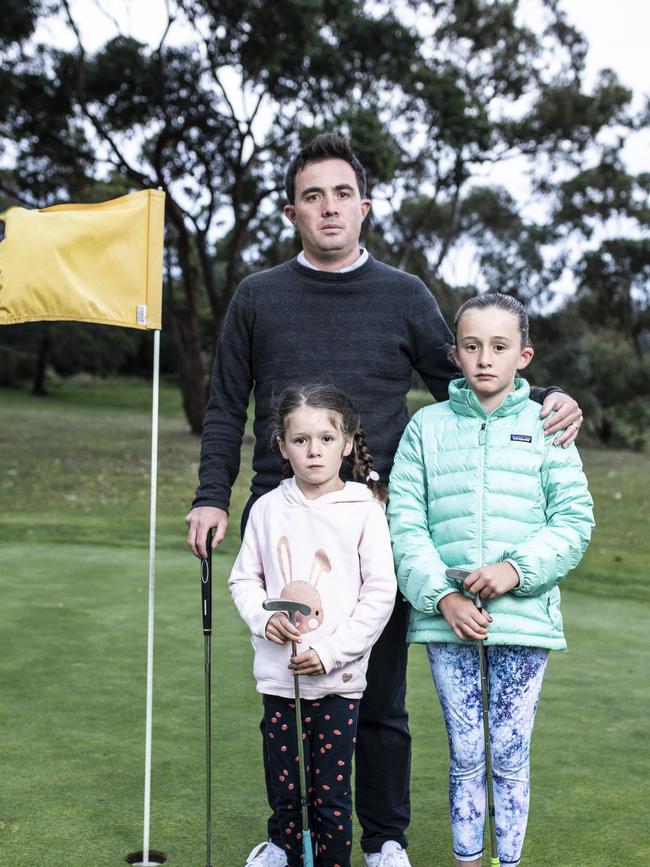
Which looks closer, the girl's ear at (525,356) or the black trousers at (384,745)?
the girl's ear at (525,356)

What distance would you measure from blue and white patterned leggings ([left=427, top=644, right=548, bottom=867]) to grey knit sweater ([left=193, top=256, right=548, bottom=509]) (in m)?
0.53

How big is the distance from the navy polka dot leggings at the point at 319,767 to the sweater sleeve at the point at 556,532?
1.61 feet

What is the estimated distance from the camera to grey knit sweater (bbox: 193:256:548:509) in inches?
110

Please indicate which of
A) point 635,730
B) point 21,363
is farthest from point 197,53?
point 21,363

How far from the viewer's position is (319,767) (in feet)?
8.12

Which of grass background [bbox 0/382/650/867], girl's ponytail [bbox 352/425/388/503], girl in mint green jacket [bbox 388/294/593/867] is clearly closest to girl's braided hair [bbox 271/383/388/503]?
girl's ponytail [bbox 352/425/388/503]

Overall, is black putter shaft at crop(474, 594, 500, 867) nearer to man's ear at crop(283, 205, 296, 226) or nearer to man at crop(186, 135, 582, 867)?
man at crop(186, 135, 582, 867)

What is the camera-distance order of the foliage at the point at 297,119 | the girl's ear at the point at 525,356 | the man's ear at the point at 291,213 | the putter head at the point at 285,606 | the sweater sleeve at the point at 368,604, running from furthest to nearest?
the foliage at the point at 297,119
the man's ear at the point at 291,213
the girl's ear at the point at 525,356
the sweater sleeve at the point at 368,604
the putter head at the point at 285,606

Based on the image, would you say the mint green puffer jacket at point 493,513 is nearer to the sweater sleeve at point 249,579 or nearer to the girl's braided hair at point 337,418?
the girl's braided hair at point 337,418

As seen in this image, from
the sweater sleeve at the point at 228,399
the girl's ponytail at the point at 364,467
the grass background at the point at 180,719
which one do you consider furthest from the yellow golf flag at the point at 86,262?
the grass background at the point at 180,719

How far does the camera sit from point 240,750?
3590 millimetres

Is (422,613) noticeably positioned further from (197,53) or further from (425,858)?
(197,53)

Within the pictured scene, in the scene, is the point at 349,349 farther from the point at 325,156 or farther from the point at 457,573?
the point at 457,573

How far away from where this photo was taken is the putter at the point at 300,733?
7.30 feet
